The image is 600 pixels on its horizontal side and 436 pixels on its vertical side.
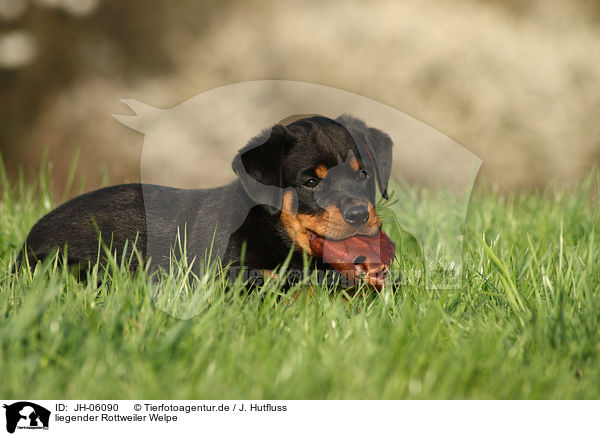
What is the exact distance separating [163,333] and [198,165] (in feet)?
8.60

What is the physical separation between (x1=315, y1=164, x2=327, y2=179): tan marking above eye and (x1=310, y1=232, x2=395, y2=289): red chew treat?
358 mm

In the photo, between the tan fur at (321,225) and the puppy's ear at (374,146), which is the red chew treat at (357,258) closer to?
the tan fur at (321,225)

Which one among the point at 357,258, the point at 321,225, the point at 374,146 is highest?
the point at 374,146

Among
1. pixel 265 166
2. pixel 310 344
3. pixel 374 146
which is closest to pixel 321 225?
pixel 265 166

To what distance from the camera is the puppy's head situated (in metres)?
2.88

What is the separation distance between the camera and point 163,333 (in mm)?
2162

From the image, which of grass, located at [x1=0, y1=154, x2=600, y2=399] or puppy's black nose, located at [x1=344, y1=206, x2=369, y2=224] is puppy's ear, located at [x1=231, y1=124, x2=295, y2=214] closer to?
puppy's black nose, located at [x1=344, y1=206, x2=369, y2=224]

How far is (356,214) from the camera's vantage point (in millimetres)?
2826

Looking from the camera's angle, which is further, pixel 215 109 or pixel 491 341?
pixel 215 109

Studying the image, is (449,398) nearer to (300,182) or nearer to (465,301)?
(465,301)

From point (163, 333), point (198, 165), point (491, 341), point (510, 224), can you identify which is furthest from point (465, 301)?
point (198, 165)

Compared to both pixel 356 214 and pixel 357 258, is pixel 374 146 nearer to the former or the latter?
pixel 356 214
